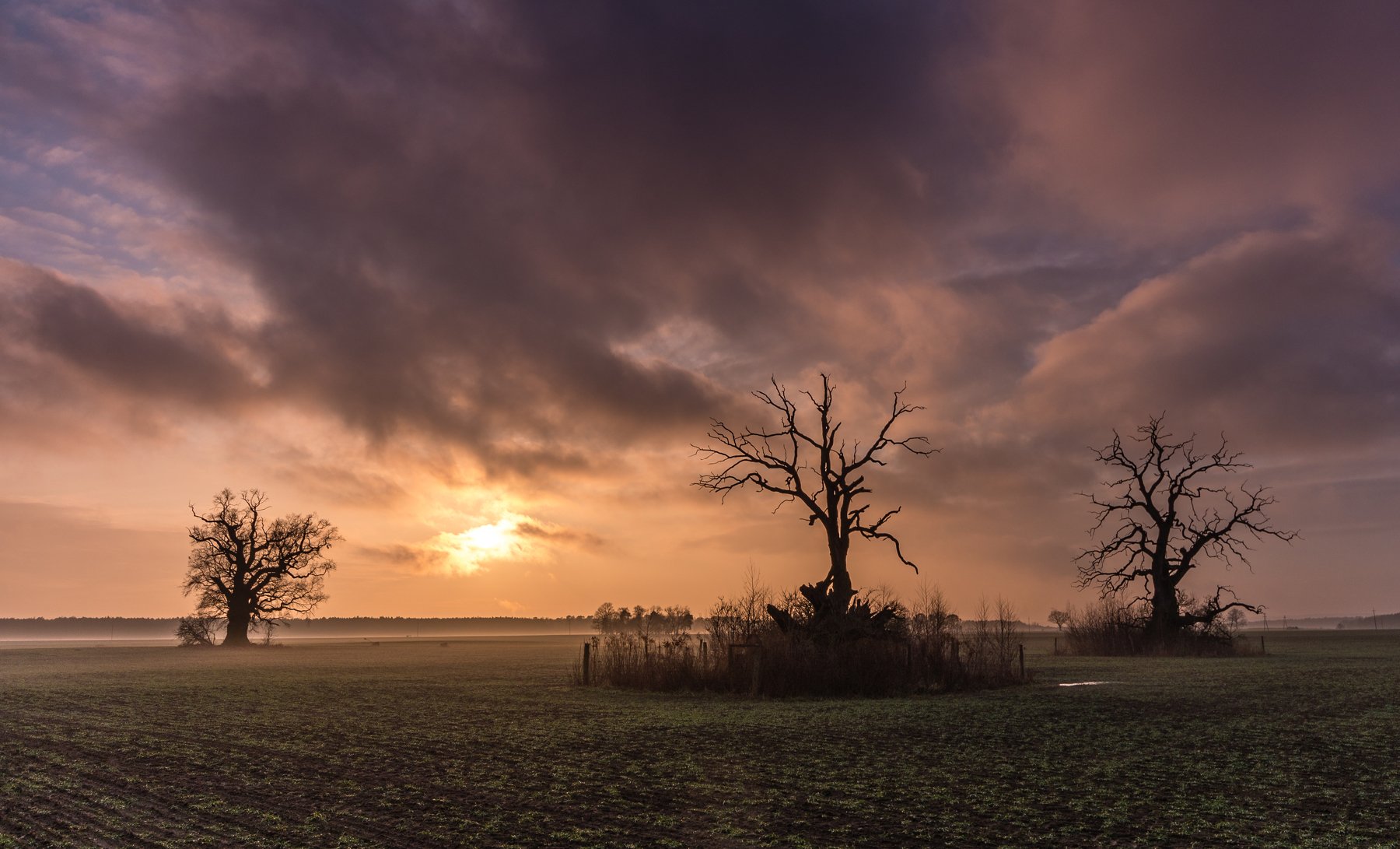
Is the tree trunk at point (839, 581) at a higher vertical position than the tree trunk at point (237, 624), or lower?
higher

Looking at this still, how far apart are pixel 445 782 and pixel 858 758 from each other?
20.2 ft

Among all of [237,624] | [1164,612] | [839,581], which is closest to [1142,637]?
[1164,612]

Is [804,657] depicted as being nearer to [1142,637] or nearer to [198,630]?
[1142,637]

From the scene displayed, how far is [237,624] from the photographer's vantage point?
72.9 m

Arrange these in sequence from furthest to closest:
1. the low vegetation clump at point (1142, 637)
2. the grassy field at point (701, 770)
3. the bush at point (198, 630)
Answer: the bush at point (198, 630) < the low vegetation clump at point (1142, 637) < the grassy field at point (701, 770)

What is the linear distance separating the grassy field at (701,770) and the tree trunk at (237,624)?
51.7 meters

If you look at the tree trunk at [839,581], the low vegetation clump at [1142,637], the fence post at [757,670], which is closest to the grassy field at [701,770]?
the fence post at [757,670]

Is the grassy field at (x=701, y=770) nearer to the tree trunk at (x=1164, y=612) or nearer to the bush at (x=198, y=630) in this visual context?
the tree trunk at (x=1164, y=612)

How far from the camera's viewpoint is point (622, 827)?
9.34m

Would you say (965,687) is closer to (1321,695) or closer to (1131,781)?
(1321,695)

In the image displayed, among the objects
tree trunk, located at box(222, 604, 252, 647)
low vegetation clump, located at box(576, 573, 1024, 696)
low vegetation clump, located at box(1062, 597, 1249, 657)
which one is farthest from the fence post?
tree trunk, located at box(222, 604, 252, 647)

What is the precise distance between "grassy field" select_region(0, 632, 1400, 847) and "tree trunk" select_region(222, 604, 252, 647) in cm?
5169

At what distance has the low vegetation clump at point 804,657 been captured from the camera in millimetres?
27422

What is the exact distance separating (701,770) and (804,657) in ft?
49.4
